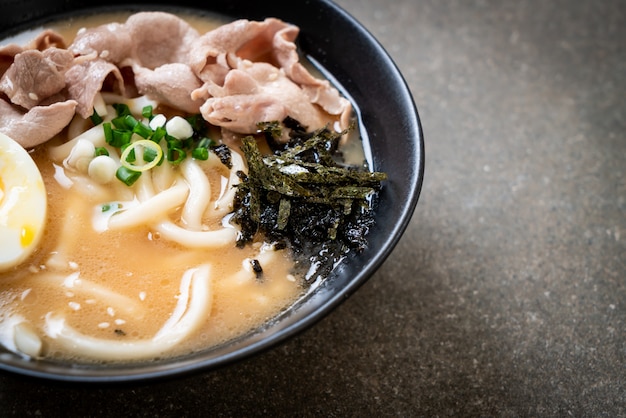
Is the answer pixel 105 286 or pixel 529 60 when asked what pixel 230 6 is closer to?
pixel 105 286

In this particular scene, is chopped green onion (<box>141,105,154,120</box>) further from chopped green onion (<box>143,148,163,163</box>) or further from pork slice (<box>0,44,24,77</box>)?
pork slice (<box>0,44,24,77</box>)

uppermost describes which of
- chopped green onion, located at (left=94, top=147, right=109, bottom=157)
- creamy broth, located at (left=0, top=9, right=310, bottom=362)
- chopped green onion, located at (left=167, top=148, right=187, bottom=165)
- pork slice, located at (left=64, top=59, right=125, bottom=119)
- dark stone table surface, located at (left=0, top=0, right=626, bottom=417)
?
pork slice, located at (left=64, top=59, right=125, bottom=119)

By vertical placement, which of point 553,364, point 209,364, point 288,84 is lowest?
point 553,364

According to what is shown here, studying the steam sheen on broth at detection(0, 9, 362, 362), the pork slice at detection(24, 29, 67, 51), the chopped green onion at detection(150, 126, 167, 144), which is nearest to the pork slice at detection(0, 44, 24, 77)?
the pork slice at detection(24, 29, 67, 51)

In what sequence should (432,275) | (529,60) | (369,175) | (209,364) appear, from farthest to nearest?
(529,60) → (432,275) → (369,175) → (209,364)

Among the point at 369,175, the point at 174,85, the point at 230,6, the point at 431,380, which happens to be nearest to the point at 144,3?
the point at 230,6

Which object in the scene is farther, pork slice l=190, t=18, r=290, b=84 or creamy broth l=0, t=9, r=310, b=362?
pork slice l=190, t=18, r=290, b=84
